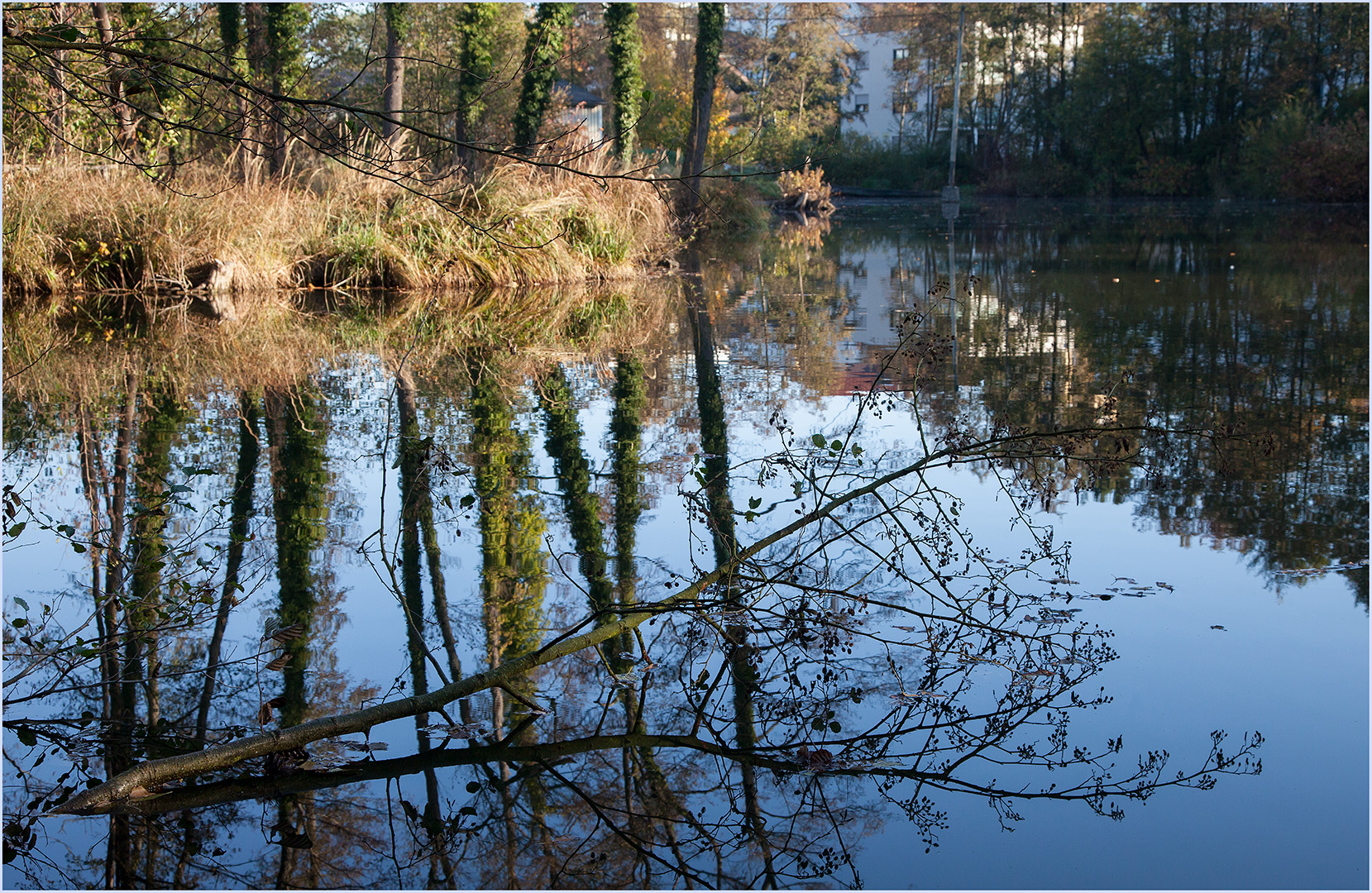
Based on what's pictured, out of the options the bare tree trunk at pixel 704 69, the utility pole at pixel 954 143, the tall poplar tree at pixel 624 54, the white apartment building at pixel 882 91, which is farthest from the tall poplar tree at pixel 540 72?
the white apartment building at pixel 882 91

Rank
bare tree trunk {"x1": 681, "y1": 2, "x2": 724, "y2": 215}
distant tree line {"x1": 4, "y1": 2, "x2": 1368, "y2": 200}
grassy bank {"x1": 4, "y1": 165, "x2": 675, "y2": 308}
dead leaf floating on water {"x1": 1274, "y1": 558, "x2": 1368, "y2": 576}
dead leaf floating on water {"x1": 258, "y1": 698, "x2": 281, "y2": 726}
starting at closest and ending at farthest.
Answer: dead leaf floating on water {"x1": 258, "y1": 698, "x2": 281, "y2": 726}, dead leaf floating on water {"x1": 1274, "y1": 558, "x2": 1368, "y2": 576}, grassy bank {"x1": 4, "y1": 165, "x2": 675, "y2": 308}, distant tree line {"x1": 4, "y1": 2, "x2": 1368, "y2": 200}, bare tree trunk {"x1": 681, "y1": 2, "x2": 724, "y2": 215}

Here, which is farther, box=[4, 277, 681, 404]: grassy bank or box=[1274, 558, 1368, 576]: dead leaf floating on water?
box=[4, 277, 681, 404]: grassy bank

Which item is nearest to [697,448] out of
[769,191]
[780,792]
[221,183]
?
[780,792]

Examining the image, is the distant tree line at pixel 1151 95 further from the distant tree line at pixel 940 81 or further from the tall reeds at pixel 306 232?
the tall reeds at pixel 306 232

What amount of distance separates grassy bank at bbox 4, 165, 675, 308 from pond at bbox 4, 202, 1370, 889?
5.44 meters

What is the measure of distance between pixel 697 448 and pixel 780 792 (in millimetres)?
3105

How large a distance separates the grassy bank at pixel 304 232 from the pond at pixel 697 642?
5437mm

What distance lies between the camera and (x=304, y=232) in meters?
12.3

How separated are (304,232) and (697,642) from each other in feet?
33.8

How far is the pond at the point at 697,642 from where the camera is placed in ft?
7.41

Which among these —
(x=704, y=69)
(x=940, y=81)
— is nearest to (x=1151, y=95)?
(x=940, y=81)

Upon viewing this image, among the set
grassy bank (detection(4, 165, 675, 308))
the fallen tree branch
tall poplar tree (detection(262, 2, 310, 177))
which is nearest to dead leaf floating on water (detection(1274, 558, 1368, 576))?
the fallen tree branch

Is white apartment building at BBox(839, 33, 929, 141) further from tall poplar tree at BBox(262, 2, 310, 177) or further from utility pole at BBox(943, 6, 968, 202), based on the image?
tall poplar tree at BBox(262, 2, 310, 177)

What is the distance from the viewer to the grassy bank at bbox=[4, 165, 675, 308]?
Result: 36.9ft
